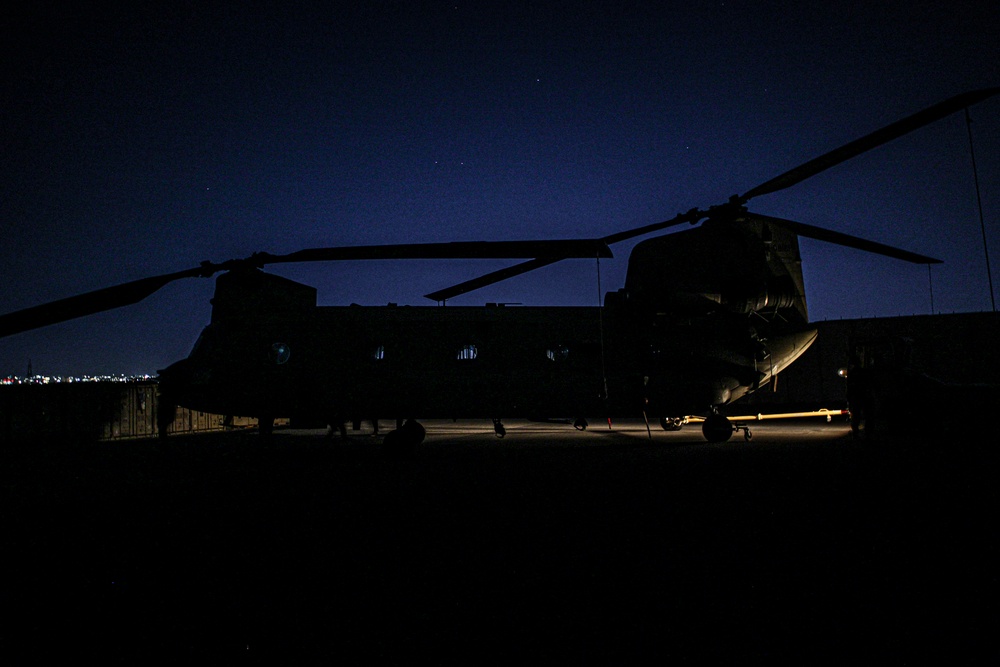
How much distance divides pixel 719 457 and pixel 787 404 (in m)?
20.2

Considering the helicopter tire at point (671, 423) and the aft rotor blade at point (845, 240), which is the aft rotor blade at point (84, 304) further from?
the helicopter tire at point (671, 423)

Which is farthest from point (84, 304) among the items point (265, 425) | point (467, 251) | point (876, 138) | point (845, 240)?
point (845, 240)

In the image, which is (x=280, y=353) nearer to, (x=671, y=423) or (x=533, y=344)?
(x=533, y=344)

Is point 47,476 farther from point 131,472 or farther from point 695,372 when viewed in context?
point 695,372

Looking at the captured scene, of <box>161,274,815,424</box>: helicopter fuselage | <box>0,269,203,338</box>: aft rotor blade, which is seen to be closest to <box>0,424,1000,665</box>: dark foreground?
<box>0,269,203,338</box>: aft rotor blade

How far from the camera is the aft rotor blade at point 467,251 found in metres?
8.90

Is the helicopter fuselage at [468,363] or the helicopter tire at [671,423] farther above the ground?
the helicopter fuselage at [468,363]

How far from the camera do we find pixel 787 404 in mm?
26297

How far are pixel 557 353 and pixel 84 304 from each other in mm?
8840

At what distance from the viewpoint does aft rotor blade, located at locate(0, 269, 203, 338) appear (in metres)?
7.56

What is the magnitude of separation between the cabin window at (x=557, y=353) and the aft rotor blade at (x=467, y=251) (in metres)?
2.59

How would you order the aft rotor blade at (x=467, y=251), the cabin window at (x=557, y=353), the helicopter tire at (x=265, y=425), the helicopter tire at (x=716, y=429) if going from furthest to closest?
the helicopter tire at (x=716, y=429), the cabin window at (x=557, y=353), the helicopter tire at (x=265, y=425), the aft rotor blade at (x=467, y=251)

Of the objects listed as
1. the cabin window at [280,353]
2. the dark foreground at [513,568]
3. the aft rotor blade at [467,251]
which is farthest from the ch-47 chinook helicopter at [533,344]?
the dark foreground at [513,568]

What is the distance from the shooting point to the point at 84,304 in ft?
27.5
